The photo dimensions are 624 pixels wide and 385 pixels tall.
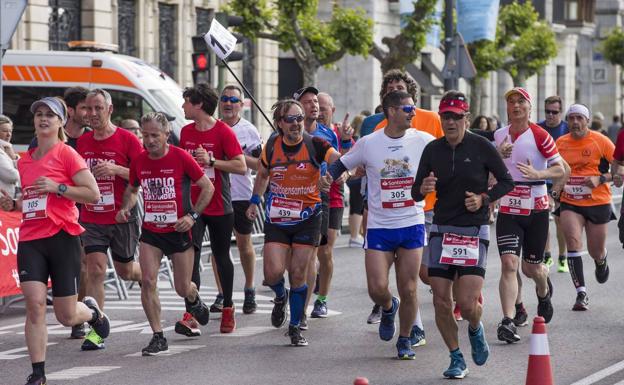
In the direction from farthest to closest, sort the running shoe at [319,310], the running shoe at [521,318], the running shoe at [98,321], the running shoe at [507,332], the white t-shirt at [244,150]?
1. the white t-shirt at [244,150]
2. the running shoe at [319,310]
3. the running shoe at [521,318]
4. the running shoe at [507,332]
5. the running shoe at [98,321]

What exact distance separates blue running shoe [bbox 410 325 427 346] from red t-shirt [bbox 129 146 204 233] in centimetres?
187

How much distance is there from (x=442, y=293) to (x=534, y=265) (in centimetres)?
227

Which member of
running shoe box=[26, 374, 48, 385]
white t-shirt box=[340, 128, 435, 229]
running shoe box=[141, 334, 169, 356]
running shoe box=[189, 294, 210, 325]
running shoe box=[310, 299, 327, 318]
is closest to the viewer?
running shoe box=[26, 374, 48, 385]

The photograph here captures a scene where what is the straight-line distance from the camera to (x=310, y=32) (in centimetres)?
3375

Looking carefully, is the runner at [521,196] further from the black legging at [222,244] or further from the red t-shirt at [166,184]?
the red t-shirt at [166,184]

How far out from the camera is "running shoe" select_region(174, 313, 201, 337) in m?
11.6

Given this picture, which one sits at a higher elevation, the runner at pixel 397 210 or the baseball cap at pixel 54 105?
the baseball cap at pixel 54 105

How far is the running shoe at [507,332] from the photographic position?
11156 millimetres

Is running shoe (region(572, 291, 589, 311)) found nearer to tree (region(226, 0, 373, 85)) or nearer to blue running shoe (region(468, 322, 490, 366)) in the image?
blue running shoe (region(468, 322, 490, 366))

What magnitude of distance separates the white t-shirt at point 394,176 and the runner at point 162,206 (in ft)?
4.35

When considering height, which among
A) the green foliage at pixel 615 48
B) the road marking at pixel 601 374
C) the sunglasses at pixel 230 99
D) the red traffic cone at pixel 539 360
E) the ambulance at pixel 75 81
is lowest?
the road marking at pixel 601 374

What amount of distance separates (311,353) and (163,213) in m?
1.46

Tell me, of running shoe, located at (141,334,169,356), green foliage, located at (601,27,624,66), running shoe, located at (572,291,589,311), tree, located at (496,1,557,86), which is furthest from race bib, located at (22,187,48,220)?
green foliage, located at (601,27,624,66)

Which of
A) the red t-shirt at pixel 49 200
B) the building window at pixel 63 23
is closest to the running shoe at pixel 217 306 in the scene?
the red t-shirt at pixel 49 200
